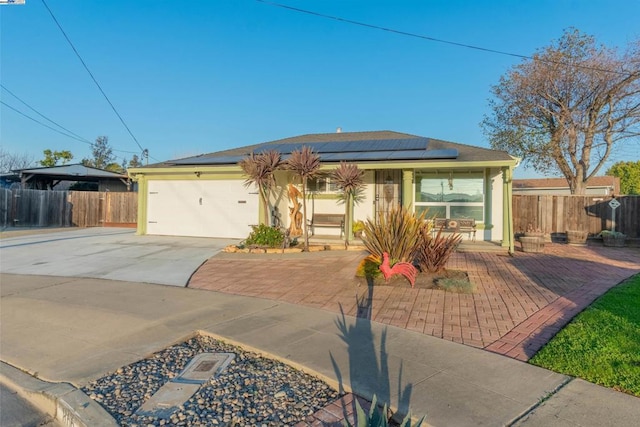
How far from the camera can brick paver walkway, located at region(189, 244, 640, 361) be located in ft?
15.8

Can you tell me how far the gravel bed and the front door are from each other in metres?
9.97

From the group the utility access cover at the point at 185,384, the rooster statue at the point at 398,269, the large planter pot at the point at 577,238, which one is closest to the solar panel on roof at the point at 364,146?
the large planter pot at the point at 577,238

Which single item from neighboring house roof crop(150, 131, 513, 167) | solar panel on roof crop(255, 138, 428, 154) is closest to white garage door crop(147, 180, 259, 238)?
neighboring house roof crop(150, 131, 513, 167)

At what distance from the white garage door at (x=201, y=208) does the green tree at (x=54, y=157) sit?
30712mm

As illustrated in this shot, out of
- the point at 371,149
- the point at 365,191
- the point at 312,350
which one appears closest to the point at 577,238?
the point at 365,191

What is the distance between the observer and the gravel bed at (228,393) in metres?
2.93

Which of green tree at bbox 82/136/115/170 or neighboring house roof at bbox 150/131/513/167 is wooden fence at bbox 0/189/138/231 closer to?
neighboring house roof at bbox 150/131/513/167

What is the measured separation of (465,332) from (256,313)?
283 cm

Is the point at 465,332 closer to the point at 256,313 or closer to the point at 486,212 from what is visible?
the point at 256,313

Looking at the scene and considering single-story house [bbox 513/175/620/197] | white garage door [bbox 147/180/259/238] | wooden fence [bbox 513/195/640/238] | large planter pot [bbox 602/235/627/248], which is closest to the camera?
large planter pot [bbox 602/235/627/248]

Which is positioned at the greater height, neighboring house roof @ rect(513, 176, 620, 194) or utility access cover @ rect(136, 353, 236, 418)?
neighboring house roof @ rect(513, 176, 620, 194)

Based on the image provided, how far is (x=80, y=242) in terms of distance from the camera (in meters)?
13.4

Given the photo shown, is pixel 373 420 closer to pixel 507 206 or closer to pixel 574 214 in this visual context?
pixel 507 206

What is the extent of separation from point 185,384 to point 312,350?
1299 mm
